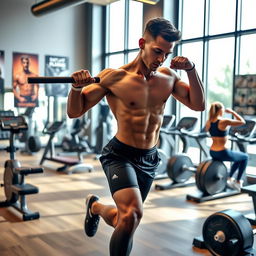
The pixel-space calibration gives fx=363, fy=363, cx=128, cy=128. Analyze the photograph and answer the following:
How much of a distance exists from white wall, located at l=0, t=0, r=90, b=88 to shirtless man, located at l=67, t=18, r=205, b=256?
707 cm

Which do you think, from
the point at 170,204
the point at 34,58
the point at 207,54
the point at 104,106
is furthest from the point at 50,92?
the point at 170,204

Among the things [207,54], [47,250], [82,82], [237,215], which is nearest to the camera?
[82,82]

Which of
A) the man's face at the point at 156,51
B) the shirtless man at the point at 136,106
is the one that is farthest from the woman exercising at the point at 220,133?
the man's face at the point at 156,51

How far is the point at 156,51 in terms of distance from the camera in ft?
6.36

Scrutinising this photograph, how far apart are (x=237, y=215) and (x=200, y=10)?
4750 millimetres

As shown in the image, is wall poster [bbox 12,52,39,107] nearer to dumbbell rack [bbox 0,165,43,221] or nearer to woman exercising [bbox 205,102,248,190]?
dumbbell rack [bbox 0,165,43,221]

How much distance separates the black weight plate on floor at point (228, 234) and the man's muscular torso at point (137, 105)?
95 cm

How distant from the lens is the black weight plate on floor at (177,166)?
201 inches

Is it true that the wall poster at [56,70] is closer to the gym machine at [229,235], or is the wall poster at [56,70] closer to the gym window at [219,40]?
the gym window at [219,40]

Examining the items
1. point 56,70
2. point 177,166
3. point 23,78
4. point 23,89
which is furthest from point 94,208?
point 56,70

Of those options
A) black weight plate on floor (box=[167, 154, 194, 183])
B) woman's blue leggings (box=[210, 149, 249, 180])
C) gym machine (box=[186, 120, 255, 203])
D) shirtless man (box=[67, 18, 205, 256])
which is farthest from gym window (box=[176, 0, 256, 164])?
shirtless man (box=[67, 18, 205, 256])

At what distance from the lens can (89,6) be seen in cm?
938

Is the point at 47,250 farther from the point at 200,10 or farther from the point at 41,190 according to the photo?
the point at 200,10

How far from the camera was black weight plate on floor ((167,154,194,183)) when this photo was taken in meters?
5.11
